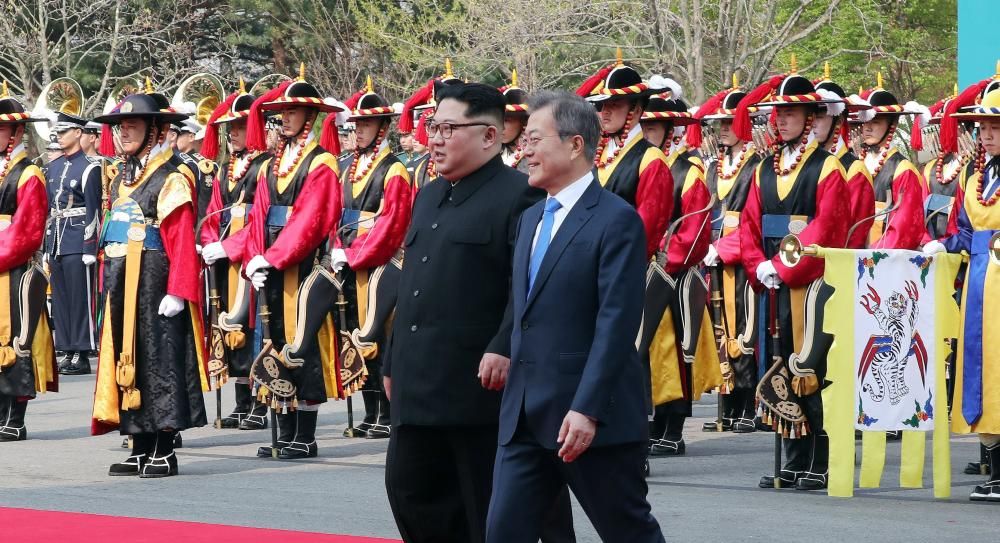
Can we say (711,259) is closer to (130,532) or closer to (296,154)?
(296,154)

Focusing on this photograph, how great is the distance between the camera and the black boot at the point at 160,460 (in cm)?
886

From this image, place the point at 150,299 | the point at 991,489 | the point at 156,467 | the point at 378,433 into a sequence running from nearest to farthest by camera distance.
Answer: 1. the point at 991,489
2. the point at 150,299
3. the point at 156,467
4. the point at 378,433

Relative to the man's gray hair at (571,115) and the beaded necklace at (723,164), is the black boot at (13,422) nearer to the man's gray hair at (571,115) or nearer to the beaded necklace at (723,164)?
the beaded necklace at (723,164)

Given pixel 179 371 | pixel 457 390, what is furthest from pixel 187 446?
pixel 457 390

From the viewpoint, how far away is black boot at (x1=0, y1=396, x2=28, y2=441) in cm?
1067

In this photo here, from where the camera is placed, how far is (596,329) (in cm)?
495

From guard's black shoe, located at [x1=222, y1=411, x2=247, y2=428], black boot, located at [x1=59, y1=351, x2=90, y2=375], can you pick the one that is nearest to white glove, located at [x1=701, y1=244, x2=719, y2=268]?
guard's black shoe, located at [x1=222, y1=411, x2=247, y2=428]

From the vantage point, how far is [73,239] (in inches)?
597

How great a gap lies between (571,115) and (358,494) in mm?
3629

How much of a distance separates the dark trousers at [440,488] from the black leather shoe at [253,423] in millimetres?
5894

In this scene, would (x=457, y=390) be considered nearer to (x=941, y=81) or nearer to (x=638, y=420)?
(x=638, y=420)

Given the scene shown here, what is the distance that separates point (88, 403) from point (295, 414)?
361cm

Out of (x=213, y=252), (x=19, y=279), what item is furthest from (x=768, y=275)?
(x=19, y=279)

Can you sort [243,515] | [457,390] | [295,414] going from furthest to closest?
[295,414], [243,515], [457,390]
